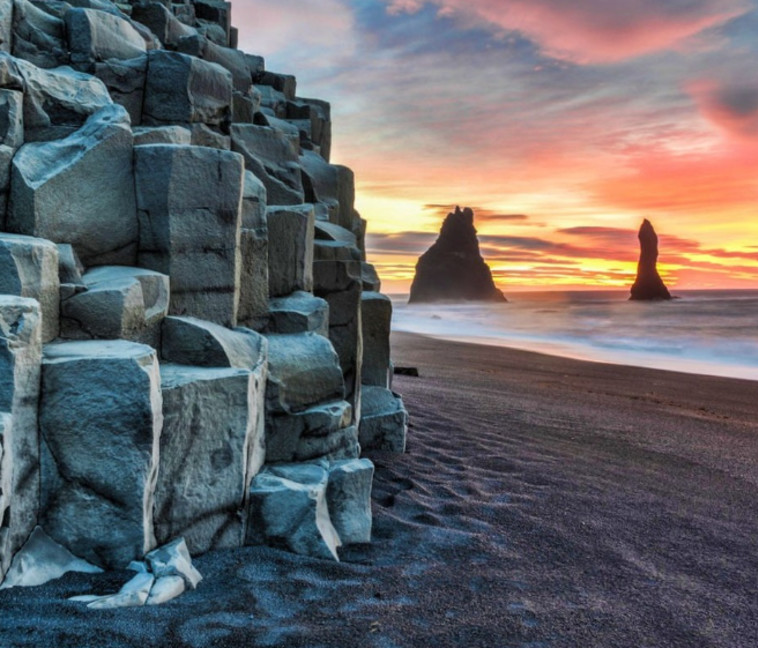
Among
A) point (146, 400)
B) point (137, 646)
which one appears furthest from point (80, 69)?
point (137, 646)

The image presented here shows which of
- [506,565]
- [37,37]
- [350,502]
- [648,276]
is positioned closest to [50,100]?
[37,37]

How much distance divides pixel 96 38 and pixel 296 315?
311 cm

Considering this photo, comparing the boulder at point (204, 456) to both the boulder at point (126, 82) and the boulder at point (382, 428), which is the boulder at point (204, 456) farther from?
the boulder at point (126, 82)

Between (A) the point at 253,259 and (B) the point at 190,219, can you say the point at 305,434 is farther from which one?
(B) the point at 190,219

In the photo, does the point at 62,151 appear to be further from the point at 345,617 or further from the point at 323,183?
the point at 323,183

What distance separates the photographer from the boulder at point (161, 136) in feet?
14.5

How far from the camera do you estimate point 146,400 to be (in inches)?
122

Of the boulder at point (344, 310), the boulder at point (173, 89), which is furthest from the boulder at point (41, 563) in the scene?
the boulder at point (173, 89)

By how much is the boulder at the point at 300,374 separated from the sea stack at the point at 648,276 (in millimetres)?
97381

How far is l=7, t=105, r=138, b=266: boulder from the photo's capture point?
3.79 m

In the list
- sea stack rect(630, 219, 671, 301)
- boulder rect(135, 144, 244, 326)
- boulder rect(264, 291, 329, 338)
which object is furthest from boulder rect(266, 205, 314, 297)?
sea stack rect(630, 219, 671, 301)

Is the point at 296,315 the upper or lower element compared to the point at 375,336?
upper

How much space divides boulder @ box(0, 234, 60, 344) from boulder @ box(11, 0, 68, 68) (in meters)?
2.59

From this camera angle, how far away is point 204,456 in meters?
3.54
